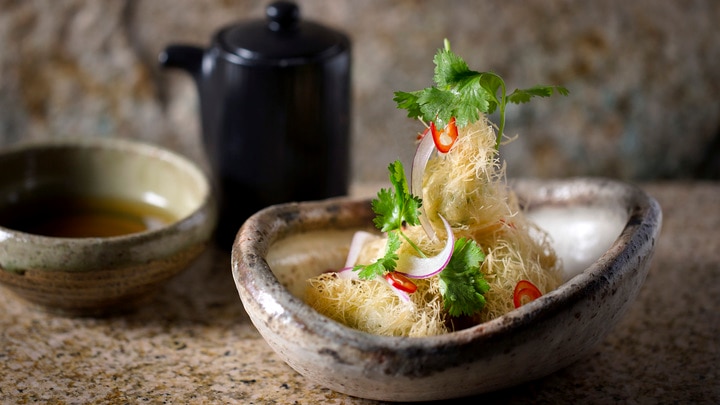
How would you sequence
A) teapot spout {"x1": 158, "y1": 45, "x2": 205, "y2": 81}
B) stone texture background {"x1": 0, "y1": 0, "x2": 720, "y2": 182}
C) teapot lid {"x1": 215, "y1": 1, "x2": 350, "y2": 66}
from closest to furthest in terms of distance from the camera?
teapot lid {"x1": 215, "y1": 1, "x2": 350, "y2": 66} → teapot spout {"x1": 158, "y1": 45, "x2": 205, "y2": 81} → stone texture background {"x1": 0, "y1": 0, "x2": 720, "y2": 182}

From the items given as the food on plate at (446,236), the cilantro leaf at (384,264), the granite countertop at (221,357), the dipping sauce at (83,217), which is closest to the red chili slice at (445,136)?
the food on plate at (446,236)

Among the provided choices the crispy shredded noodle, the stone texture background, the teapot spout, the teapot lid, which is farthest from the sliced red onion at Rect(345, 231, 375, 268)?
the stone texture background

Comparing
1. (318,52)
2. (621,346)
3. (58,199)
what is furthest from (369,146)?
(621,346)

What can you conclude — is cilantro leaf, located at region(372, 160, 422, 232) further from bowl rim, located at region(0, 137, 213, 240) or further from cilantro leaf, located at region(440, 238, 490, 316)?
bowl rim, located at region(0, 137, 213, 240)

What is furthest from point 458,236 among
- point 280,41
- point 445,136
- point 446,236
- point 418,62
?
point 418,62

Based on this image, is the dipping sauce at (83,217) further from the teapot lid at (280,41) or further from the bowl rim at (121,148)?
the teapot lid at (280,41)

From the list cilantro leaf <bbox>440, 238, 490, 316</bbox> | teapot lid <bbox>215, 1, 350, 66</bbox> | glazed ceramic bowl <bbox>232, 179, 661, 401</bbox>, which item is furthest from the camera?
teapot lid <bbox>215, 1, 350, 66</bbox>
